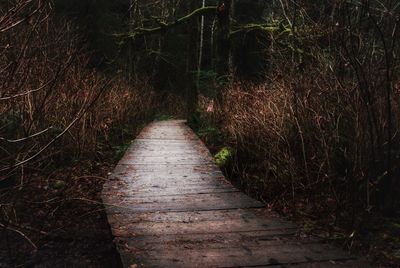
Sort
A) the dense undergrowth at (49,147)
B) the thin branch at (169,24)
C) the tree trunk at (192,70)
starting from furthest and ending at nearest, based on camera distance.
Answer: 1. the tree trunk at (192,70)
2. the thin branch at (169,24)
3. the dense undergrowth at (49,147)

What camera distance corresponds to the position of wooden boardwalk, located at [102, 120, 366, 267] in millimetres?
3354

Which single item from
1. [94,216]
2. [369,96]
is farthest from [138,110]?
[369,96]

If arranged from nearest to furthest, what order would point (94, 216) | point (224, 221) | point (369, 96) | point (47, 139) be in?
point (369, 96), point (224, 221), point (94, 216), point (47, 139)

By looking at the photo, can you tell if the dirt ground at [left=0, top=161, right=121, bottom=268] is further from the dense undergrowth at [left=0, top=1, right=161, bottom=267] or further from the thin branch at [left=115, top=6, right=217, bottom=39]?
the thin branch at [left=115, top=6, right=217, bottom=39]

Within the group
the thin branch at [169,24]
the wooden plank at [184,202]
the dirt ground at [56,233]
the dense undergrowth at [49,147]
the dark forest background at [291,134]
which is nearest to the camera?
the dense undergrowth at [49,147]

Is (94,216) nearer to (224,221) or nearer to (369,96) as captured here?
(224,221)

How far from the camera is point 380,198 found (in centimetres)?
A: 438

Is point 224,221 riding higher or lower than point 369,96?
lower

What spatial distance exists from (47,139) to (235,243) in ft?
13.5

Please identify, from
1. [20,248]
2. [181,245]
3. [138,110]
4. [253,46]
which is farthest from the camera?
[253,46]

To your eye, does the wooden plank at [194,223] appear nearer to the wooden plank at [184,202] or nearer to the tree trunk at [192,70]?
the wooden plank at [184,202]

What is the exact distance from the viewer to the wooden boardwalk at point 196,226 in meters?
3.35

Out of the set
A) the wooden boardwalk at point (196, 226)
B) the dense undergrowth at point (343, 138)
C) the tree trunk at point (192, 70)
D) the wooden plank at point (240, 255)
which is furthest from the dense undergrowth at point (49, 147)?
the tree trunk at point (192, 70)

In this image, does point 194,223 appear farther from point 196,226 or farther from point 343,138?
point 343,138
